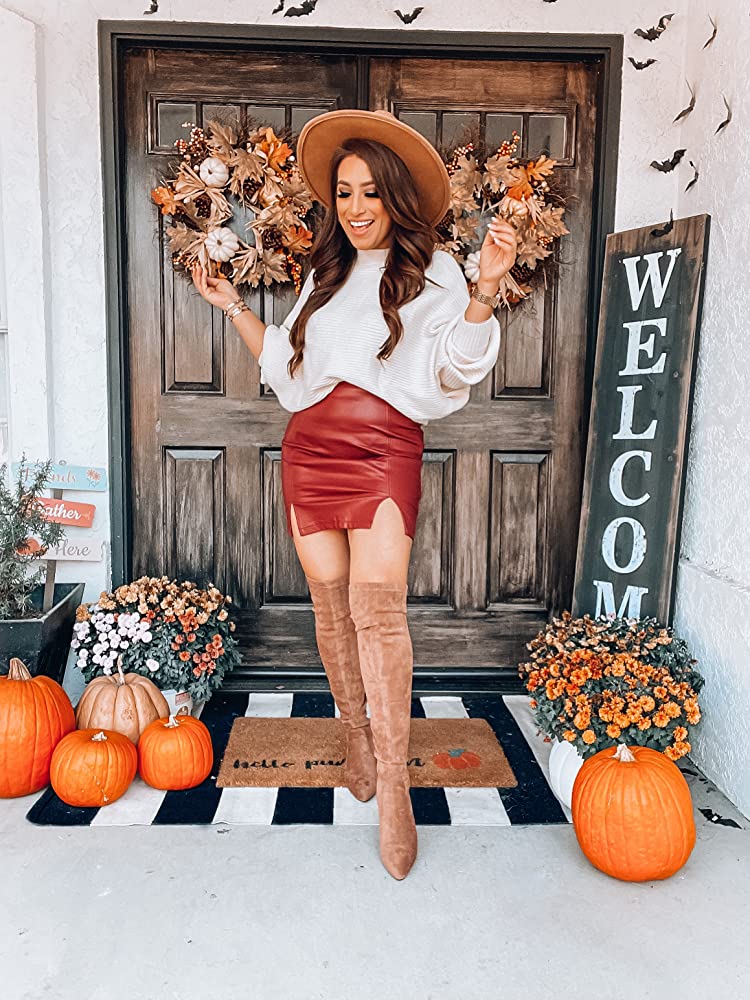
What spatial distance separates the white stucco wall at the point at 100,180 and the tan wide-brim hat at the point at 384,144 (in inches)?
38.3

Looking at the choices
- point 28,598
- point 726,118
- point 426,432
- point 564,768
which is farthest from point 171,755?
point 726,118

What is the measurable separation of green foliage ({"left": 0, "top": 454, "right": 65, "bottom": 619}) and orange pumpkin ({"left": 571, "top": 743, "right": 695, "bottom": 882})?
1.76 meters

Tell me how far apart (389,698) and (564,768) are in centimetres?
65

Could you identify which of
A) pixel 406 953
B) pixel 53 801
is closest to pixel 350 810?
pixel 406 953

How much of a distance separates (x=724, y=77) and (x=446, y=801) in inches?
93.3

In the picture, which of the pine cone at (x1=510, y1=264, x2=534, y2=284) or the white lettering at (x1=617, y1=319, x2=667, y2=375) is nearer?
the white lettering at (x1=617, y1=319, x2=667, y2=375)

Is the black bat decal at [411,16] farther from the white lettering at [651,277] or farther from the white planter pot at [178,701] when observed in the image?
the white planter pot at [178,701]

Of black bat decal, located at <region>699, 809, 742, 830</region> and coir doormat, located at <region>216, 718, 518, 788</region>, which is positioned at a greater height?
black bat decal, located at <region>699, 809, 742, 830</region>

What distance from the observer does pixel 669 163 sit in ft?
9.57

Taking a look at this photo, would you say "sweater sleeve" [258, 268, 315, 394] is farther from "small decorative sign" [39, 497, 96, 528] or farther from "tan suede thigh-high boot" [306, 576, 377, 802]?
"small decorative sign" [39, 497, 96, 528]

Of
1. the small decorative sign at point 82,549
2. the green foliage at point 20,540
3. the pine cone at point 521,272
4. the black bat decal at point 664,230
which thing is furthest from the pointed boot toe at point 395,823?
the black bat decal at point 664,230

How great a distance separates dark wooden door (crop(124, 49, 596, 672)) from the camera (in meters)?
2.98

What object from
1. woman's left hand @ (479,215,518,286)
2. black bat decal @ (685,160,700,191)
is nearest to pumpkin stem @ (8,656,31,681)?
woman's left hand @ (479,215,518,286)

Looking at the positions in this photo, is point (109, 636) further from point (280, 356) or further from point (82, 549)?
point (280, 356)
